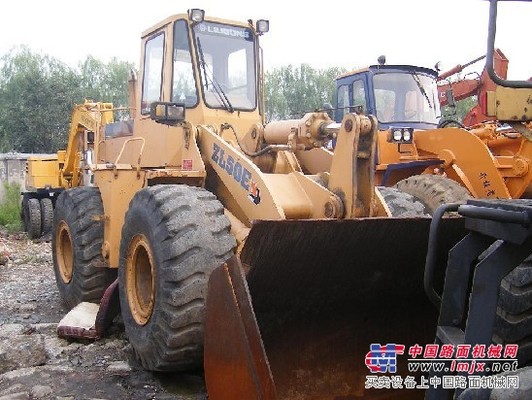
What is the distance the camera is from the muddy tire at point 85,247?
19.1 feet

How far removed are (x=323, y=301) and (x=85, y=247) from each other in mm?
2997

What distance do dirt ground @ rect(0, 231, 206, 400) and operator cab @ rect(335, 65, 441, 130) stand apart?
16.2 feet

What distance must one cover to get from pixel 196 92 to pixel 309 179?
1.63 meters

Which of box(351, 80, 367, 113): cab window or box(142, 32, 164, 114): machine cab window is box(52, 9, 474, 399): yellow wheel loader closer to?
box(142, 32, 164, 114): machine cab window

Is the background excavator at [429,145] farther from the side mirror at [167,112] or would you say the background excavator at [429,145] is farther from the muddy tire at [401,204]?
the side mirror at [167,112]

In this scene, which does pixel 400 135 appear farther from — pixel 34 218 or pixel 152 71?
pixel 34 218

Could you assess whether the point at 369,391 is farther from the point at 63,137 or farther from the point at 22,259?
the point at 63,137

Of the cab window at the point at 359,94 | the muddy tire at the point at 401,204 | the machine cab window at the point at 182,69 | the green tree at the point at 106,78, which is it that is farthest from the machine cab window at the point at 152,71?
the green tree at the point at 106,78

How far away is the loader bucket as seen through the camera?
309cm

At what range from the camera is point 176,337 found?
3.89 m

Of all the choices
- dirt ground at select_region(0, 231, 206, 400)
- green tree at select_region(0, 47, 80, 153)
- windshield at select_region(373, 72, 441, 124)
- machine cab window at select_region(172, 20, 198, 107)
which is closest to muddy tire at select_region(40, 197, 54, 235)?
dirt ground at select_region(0, 231, 206, 400)

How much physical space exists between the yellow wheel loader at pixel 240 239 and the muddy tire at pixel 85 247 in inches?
0.5

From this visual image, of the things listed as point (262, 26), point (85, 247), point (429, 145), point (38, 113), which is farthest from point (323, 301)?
point (38, 113)

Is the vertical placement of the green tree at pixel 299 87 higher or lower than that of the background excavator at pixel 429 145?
higher
